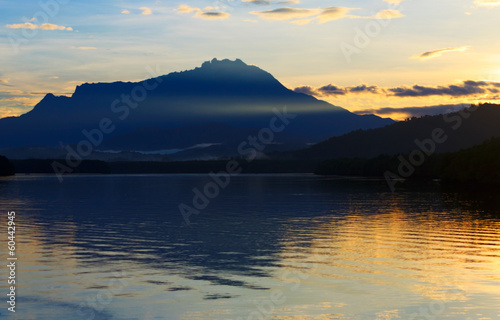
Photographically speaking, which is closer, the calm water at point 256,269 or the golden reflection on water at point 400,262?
the calm water at point 256,269

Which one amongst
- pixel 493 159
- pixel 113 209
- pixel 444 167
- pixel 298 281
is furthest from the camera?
pixel 444 167

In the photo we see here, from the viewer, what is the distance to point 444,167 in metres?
180

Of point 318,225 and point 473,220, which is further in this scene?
point 473,220

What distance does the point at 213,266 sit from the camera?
32.0m

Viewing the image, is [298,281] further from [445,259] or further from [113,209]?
[113,209]

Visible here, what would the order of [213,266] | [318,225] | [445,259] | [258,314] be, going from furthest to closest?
[318,225] → [445,259] → [213,266] → [258,314]

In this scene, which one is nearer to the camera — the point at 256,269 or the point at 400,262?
the point at 256,269

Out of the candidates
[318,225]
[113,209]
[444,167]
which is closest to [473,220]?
[318,225]

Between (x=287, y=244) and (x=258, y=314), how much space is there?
18.4 meters

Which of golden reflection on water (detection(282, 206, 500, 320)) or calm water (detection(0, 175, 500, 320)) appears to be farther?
golden reflection on water (detection(282, 206, 500, 320))

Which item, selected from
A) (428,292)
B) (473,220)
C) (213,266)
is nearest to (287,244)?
(213,266)

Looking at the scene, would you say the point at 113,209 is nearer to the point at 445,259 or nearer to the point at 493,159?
the point at 445,259

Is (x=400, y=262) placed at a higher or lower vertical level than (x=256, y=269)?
lower

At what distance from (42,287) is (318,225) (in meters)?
30.1
